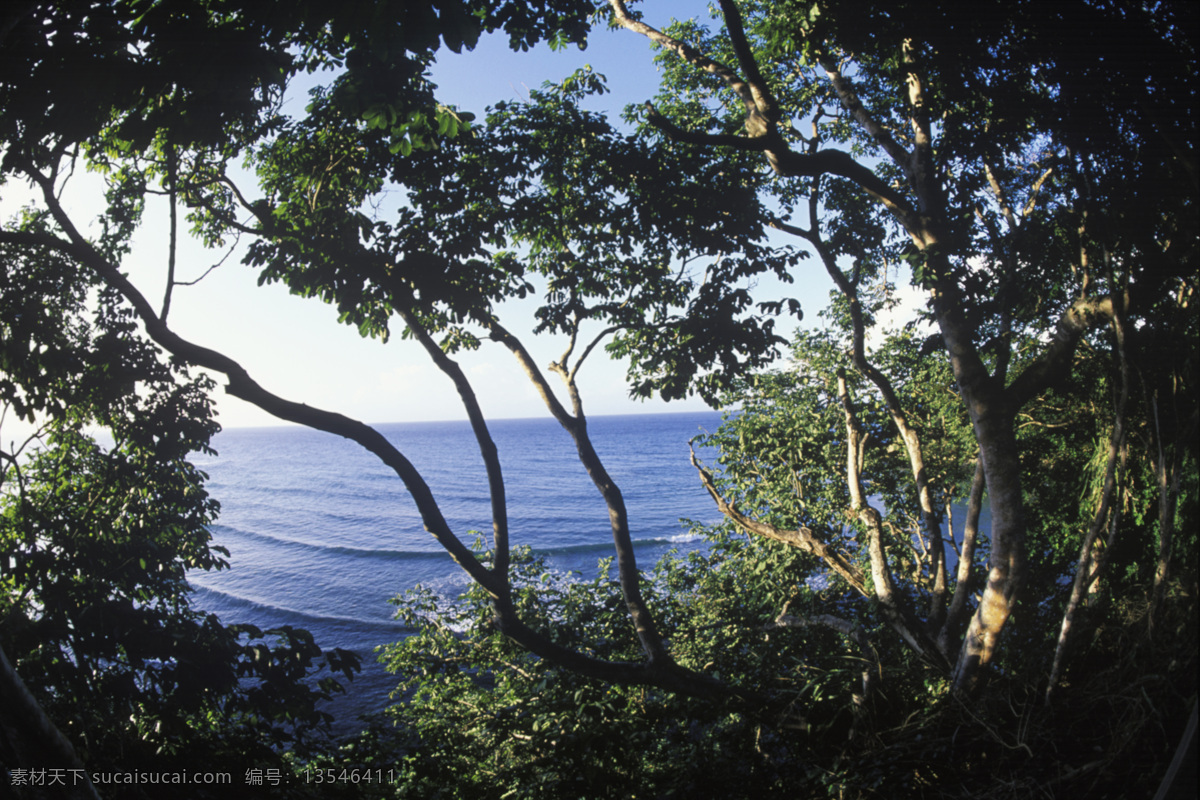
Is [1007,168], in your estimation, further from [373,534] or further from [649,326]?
[373,534]

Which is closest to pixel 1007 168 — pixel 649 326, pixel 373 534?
pixel 649 326

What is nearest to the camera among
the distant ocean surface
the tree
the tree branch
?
the tree

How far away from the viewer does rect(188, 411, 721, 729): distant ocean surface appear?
2275cm

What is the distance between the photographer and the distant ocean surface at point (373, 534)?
74.6 feet

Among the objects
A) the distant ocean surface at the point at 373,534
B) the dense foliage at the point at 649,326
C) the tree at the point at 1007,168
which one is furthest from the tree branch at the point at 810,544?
the distant ocean surface at the point at 373,534

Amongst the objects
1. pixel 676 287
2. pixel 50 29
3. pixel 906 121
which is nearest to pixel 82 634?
pixel 50 29

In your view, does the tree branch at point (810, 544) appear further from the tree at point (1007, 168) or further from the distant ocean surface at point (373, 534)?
the distant ocean surface at point (373, 534)

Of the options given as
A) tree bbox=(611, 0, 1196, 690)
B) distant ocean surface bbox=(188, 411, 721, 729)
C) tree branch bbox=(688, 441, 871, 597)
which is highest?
tree bbox=(611, 0, 1196, 690)

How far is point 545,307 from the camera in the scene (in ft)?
20.3

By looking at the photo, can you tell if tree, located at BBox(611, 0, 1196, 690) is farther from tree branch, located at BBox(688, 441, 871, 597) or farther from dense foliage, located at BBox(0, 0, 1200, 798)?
tree branch, located at BBox(688, 441, 871, 597)

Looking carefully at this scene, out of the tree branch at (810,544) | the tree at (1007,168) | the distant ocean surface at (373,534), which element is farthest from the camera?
the distant ocean surface at (373,534)

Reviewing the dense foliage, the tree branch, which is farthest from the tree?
the tree branch

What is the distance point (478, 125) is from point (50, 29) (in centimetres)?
318

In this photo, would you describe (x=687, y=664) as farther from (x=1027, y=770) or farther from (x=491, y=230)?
(x=491, y=230)
